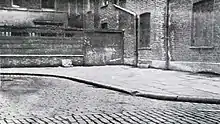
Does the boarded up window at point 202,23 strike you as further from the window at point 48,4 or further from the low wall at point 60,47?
the window at point 48,4

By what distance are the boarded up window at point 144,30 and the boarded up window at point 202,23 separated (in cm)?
411

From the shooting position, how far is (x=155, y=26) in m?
16.4

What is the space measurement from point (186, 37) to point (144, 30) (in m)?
4.14

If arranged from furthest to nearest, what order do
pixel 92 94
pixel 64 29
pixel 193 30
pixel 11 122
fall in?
pixel 64 29, pixel 193 30, pixel 92 94, pixel 11 122

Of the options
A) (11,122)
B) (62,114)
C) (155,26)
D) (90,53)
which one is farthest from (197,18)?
(11,122)

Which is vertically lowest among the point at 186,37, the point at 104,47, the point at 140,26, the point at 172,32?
the point at 104,47

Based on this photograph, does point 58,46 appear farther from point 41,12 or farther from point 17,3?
point 17,3

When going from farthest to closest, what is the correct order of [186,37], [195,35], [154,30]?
1. [154,30]
2. [186,37]
3. [195,35]

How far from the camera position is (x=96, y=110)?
5.72 metres

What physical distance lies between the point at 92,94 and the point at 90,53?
1087 cm

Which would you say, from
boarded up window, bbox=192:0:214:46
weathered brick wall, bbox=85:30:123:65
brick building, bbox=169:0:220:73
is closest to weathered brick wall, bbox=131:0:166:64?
brick building, bbox=169:0:220:73

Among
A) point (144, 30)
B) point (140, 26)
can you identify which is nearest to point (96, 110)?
point (144, 30)

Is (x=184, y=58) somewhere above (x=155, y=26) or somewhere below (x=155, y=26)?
below

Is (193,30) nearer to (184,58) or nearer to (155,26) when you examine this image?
(184,58)
